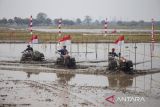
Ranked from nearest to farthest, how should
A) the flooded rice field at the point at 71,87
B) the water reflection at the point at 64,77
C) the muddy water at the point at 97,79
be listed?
the flooded rice field at the point at 71,87, the muddy water at the point at 97,79, the water reflection at the point at 64,77

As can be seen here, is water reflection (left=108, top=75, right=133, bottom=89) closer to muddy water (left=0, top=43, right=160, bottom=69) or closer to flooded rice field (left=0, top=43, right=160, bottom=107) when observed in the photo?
flooded rice field (left=0, top=43, right=160, bottom=107)

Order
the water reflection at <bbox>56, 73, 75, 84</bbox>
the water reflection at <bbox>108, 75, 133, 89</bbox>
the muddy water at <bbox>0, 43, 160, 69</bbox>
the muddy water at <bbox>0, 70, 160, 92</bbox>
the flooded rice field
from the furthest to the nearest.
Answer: the muddy water at <bbox>0, 43, 160, 69</bbox>, the water reflection at <bbox>56, 73, 75, 84</bbox>, the water reflection at <bbox>108, 75, 133, 89</bbox>, the muddy water at <bbox>0, 70, 160, 92</bbox>, the flooded rice field

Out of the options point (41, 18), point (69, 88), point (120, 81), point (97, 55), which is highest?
point (41, 18)

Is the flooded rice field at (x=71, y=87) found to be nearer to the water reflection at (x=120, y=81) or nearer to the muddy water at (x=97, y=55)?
the water reflection at (x=120, y=81)

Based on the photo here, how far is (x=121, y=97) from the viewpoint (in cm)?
1286

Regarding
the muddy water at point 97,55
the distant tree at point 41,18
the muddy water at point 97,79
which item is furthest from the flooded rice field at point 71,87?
the distant tree at point 41,18

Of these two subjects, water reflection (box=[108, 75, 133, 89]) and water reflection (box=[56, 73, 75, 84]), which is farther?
water reflection (box=[56, 73, 75, 84])

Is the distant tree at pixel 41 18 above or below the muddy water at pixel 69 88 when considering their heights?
above

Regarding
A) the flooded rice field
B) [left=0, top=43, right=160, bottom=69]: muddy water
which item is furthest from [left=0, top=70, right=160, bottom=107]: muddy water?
[left=0, top=43, right=160, bottom=69]: muddy water

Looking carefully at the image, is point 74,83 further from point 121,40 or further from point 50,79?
point 121,40

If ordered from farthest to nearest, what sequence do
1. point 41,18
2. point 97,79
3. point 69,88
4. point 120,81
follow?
point 41,18 < point 97,79 < point 120,81 < point 69,88

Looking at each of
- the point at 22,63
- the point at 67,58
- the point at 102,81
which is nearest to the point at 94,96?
the point at 102,81

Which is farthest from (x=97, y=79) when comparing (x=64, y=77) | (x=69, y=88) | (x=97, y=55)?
(x=97, y=55)

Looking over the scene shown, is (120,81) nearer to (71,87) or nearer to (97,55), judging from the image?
(71,87)
